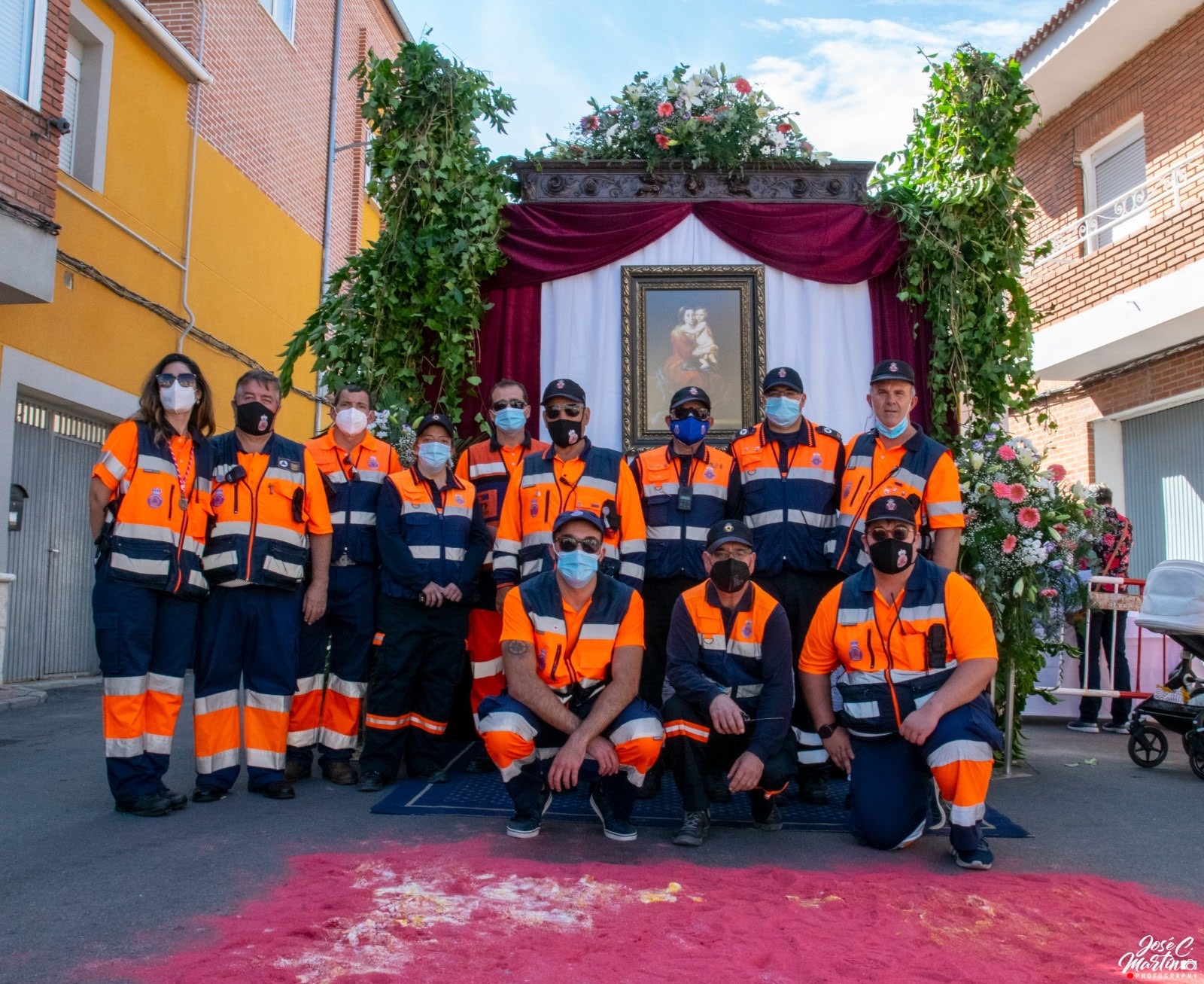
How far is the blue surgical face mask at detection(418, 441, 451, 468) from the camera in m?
5.76

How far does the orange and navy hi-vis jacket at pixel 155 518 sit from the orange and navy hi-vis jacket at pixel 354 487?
0.79 meters

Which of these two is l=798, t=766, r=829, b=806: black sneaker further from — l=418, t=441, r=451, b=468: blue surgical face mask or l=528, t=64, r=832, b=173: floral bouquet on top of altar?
l=528, t=64, r=832, b=173: floral bouquet on top of altar

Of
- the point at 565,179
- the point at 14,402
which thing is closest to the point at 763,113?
the point at 565,179

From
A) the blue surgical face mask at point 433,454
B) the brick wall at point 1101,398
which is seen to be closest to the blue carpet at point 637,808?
the blue surgical face mask at point 433,454

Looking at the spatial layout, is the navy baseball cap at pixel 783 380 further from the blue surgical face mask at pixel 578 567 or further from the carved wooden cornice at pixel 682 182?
the carved wooden cornice at pixel 682 182

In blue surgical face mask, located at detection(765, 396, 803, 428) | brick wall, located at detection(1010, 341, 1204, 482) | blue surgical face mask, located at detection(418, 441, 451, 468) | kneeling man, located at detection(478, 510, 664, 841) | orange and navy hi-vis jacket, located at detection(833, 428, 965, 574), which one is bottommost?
kneeling man, located at detection(478, 510, 664, 841)

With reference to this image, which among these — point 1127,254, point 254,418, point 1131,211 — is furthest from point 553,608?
point 1131,211

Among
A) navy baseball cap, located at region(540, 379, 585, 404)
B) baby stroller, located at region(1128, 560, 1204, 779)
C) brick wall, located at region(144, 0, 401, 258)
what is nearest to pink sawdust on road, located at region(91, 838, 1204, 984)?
navy baseball cap, located at region(540, 379, 585, 404)

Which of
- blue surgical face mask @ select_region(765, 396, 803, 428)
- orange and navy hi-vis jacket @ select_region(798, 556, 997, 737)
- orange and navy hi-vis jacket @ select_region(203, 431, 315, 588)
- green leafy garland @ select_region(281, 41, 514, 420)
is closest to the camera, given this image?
orange and navy hi-vis jacket @ select_region(798, 556, 997, 737)

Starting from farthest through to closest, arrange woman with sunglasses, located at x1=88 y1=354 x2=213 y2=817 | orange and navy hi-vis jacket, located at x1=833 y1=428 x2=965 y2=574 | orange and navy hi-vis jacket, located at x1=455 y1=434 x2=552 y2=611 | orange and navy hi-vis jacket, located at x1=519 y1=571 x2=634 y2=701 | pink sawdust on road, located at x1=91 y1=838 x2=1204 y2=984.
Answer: orange and navy hi-vis jacket, located at x1=455 y1=434 x2=552 y2=611, orange and navy hi-vis jacket, located at x1=833 y1=428 x2=965 y2=574, woman with sunglasses, located at x1=88 y1=354 x2=213 y2=817, orange and navy hi-vis jacket, located at x1=519 y1=571 x2=634 y2=701, pink sawdust on road, located at x1=91 y1=838 x2=1204 y2=984

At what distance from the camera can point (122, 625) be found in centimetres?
478

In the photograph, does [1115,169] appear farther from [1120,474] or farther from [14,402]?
[14,402]

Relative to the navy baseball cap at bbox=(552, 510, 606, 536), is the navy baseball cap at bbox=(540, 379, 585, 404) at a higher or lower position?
higher

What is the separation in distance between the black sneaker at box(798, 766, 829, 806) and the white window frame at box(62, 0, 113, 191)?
963 centimetres
